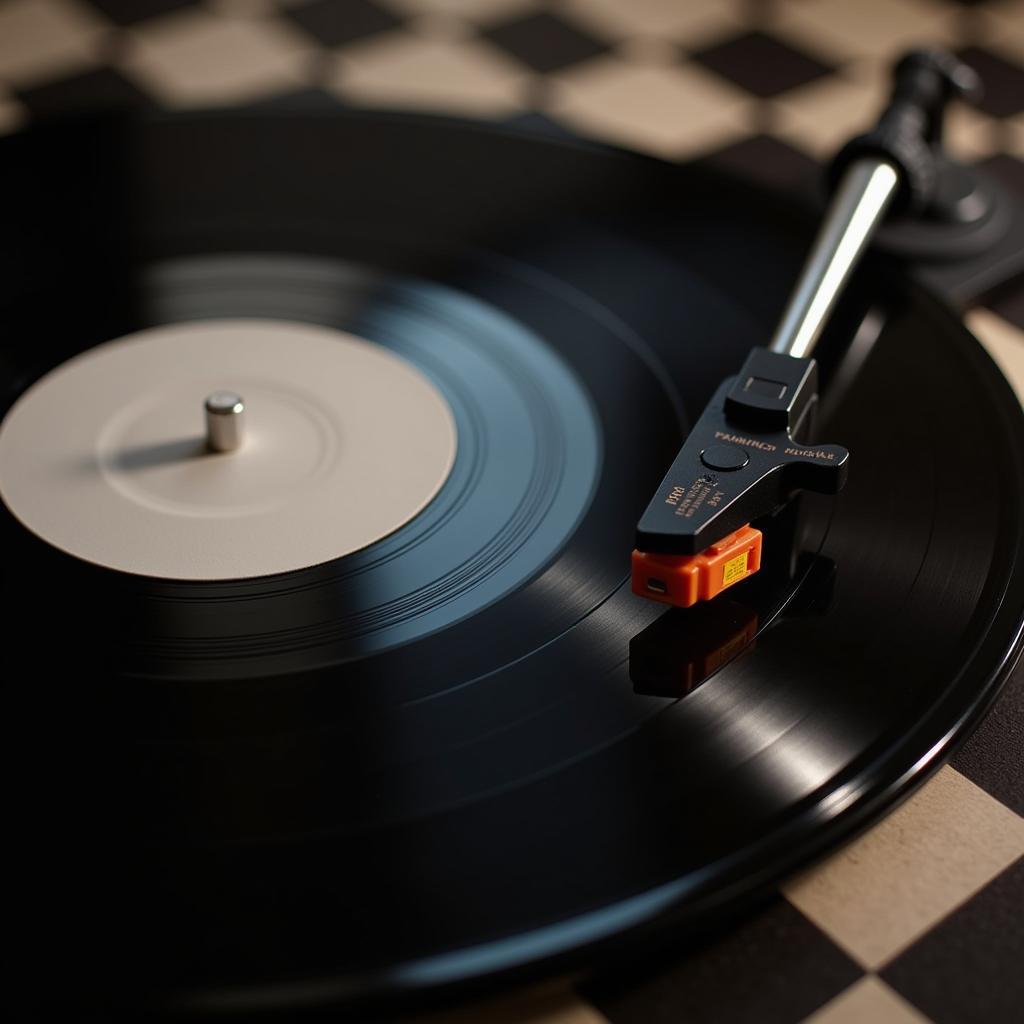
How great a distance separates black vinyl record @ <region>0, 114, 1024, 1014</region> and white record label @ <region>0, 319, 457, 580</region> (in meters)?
0.02

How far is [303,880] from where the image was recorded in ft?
2.13

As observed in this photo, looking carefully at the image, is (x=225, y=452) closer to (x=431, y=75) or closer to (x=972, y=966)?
(x=972, y=966)

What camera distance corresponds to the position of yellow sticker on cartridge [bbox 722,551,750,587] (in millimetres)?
783

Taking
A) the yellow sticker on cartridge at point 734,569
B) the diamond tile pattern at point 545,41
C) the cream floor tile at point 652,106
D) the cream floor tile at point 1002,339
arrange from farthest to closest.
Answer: the diamond tile pattern at point 545,41 → the cream floor tile at point 652,106 → the cream floor tile at point 1002,339 → the yellow sticker on cartridge at point 734,569

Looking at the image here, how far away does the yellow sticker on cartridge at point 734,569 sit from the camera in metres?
0.78

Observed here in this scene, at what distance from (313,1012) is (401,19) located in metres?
1.29

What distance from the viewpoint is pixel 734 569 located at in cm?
79

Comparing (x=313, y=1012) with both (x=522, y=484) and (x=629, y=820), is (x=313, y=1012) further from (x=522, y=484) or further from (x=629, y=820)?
(x=522, y=484)

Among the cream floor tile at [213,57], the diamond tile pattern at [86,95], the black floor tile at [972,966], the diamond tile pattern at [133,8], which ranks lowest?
the black floor tile at [972,966]

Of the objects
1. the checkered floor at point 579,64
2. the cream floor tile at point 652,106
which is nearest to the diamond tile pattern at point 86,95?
the checkered floor at point 579,64

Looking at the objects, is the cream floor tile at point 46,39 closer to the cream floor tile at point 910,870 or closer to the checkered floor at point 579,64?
the checkered floor at point 579,64

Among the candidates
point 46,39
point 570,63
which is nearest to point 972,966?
point 570,63

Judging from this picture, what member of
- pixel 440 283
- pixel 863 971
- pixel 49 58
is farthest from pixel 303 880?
pixel 49 58

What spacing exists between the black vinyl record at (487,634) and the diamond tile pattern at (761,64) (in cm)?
42
